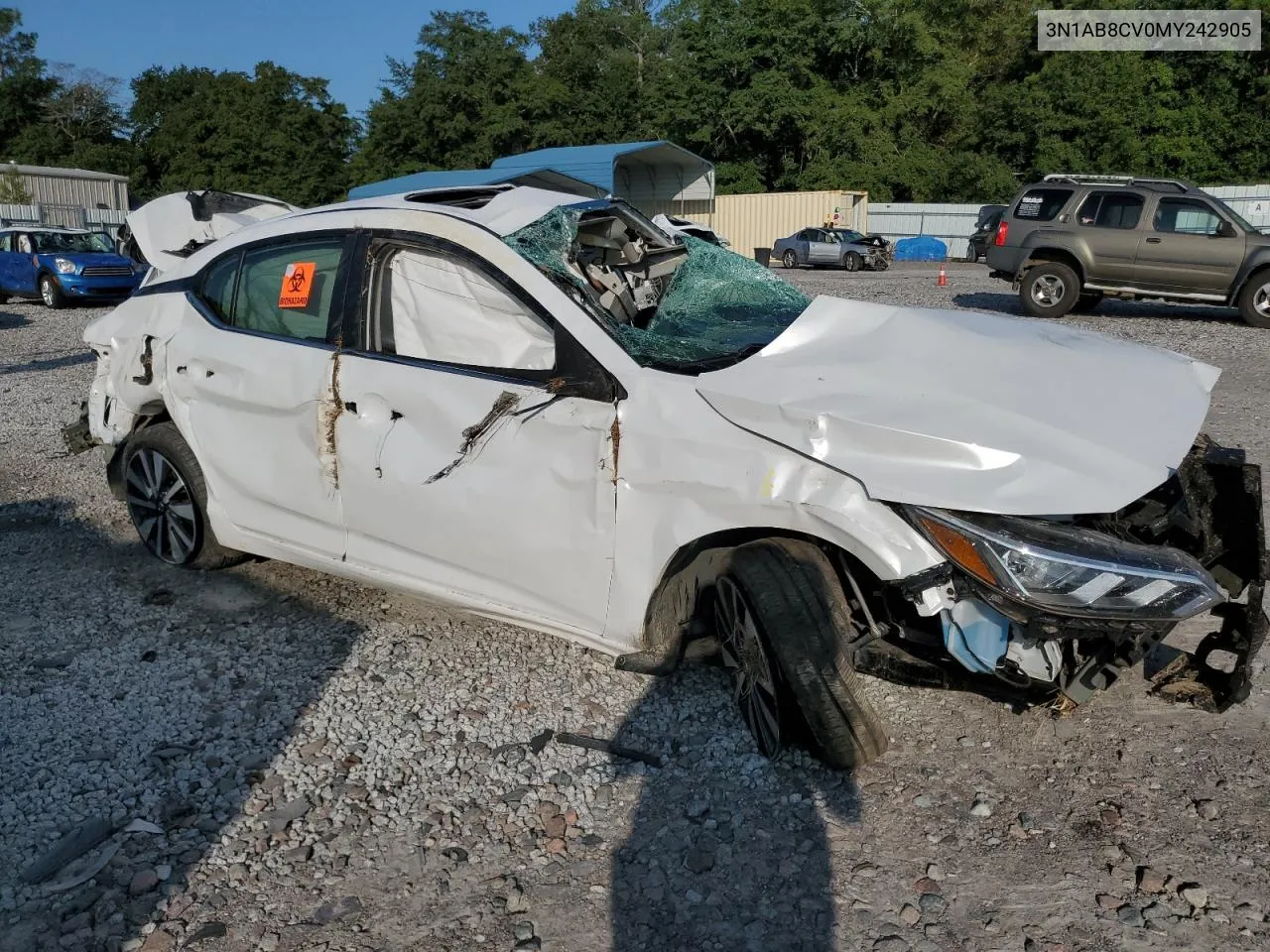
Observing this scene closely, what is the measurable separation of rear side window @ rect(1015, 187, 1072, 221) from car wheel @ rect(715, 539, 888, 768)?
45.5 ft

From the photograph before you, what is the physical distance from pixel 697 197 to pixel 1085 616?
34.3 metres

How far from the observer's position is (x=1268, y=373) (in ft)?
33.6

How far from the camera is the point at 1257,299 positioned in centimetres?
1388

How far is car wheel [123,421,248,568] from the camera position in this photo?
4.58m

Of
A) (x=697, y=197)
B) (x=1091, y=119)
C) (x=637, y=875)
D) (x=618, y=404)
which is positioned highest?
(x=1091, y=119)

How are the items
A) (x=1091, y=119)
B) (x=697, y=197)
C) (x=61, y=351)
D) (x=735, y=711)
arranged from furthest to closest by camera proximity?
(x=1091, y=119) < (x=697, y=197) < (x=61, y=351) < (x=735, y=711)

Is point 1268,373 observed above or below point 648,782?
above

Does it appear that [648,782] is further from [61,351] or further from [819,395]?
[61,351]

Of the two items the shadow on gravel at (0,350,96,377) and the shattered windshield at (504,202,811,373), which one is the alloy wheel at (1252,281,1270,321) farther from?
the shadow on gravel at (0,350,96,377)

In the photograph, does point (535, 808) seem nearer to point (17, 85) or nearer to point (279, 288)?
point (279, 288)

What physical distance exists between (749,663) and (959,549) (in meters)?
0.78

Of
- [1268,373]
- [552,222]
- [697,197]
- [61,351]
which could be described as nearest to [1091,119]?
[697,197]

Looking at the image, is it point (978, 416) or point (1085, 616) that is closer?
point (1085, 616)

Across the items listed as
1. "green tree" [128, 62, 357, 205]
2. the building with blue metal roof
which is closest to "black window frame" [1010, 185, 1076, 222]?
the building with blue metal roof
